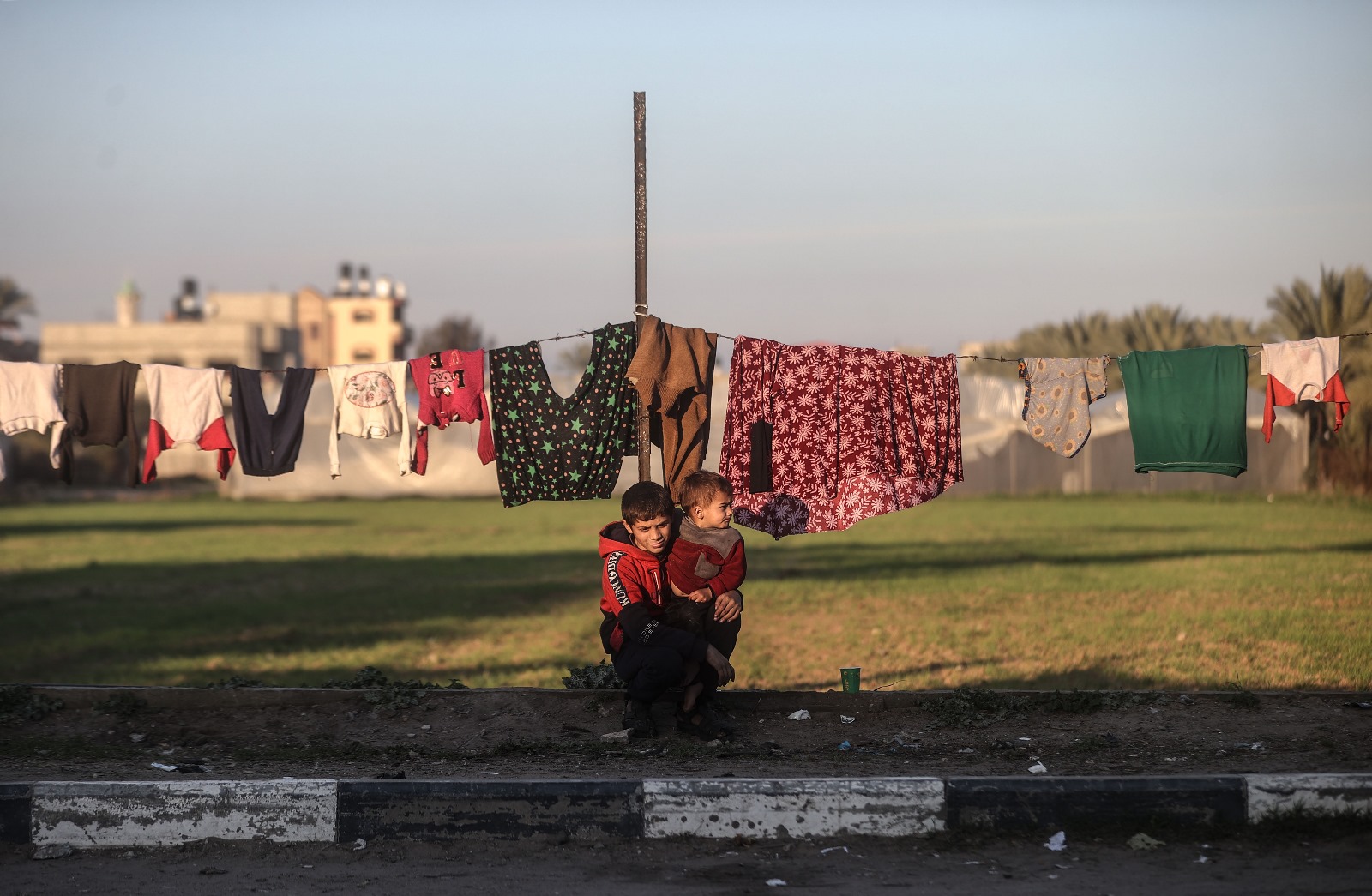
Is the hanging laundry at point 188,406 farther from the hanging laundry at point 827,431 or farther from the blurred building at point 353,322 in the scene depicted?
the blurred building at point 353,322

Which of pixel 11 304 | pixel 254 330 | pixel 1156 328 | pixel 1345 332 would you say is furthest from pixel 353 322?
pixel 1345 332

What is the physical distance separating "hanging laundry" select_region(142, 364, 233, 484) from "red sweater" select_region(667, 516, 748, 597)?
3.04 metres

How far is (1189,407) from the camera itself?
23.4 ft

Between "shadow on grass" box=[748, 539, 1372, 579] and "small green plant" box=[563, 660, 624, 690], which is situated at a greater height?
"small green plant" box=[563, 660, 624, 690]

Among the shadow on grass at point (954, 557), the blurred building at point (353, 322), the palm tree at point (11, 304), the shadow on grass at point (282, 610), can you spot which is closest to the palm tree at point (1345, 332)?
the shadow on grass at point (954, 557)

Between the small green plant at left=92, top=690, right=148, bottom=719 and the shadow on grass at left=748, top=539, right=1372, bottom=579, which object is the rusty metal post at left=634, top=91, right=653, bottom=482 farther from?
the shadow on grass at left=748, top=539, right=1372, bottom=579

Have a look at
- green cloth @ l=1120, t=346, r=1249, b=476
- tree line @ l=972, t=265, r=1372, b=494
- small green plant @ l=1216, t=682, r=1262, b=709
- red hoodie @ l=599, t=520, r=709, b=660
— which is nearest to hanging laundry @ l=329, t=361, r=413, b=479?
red hoodie @ l=599, t=520, r=709, b=660

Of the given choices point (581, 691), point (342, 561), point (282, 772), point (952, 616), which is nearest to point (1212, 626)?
point (952, 616)

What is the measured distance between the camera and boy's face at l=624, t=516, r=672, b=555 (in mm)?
5676

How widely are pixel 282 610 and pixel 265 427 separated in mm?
6218

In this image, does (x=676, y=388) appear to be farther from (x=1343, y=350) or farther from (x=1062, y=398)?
(x=1343, y=350)

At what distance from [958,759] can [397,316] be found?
8524 centimetres

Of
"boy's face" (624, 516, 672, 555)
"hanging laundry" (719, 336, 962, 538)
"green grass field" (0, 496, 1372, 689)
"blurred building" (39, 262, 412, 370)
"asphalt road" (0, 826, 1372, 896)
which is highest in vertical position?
"blurred building" (39, 262, 412, 370)

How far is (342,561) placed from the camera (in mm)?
18125
